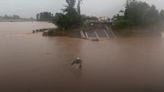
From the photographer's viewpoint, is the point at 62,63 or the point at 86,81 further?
the point at 62,63

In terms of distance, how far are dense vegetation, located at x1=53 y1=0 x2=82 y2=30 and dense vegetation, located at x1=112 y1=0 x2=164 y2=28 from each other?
4.16m

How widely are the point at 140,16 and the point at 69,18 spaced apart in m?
7.78

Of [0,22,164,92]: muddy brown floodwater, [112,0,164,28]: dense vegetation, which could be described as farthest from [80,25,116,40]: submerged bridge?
[0,22,164,92]: muddy brown floodwater

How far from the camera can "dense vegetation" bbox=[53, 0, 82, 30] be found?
3566 cm

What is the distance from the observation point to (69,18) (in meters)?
35.9

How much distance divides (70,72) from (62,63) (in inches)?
96.6

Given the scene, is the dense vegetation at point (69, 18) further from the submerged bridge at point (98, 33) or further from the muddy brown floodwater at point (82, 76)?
the muddy brown floodwater at point (82, 76)

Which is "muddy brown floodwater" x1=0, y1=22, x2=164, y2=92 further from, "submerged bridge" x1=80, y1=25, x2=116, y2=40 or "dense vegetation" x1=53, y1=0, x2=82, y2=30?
"dense vegetation" x1=53, y1=0, x2=82, y2=30

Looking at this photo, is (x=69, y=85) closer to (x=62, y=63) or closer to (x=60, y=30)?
(x=62, y=63)

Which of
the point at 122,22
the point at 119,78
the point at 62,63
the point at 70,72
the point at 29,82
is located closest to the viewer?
the point at 29,82

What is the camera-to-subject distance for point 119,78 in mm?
10742

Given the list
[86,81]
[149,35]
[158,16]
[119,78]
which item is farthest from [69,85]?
[158,16]

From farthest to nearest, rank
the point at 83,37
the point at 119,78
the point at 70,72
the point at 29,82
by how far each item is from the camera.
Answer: the point at 83,37
the point at 70,72
the point at 119,78
the point at 29,82

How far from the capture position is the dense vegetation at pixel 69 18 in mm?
35656
